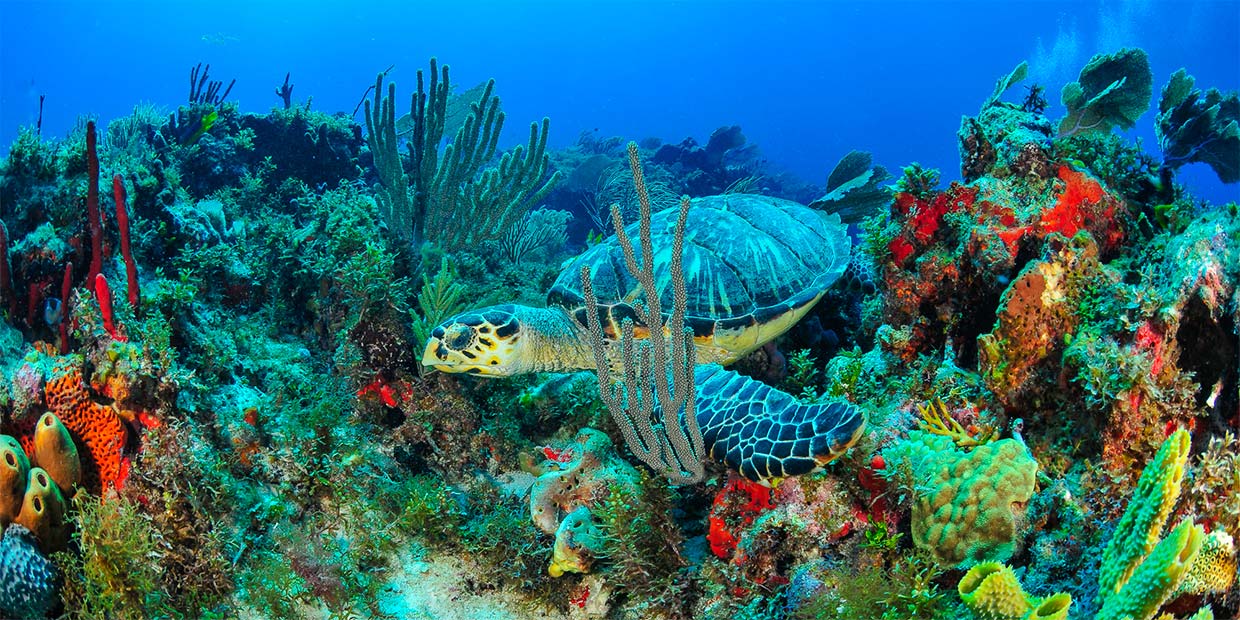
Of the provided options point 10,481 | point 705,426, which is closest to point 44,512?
point 10,481

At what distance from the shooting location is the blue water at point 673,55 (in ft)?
245

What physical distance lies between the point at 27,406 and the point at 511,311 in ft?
8.35

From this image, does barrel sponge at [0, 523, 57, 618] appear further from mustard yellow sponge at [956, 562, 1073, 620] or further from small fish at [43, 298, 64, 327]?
mustard yellow sponge at [956, 562, 1073, 620]

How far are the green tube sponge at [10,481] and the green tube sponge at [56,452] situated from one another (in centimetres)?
11

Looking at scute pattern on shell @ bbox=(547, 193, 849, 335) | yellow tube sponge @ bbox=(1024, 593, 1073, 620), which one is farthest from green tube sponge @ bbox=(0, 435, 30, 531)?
yellow tube sponge @ bbox=(1024, 593, 1073, 620)

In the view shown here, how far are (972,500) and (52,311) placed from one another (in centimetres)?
484

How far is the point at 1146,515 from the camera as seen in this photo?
1578 millimetres

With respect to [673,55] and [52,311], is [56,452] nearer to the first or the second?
[52,311]

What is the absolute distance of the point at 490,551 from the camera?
3148 mm

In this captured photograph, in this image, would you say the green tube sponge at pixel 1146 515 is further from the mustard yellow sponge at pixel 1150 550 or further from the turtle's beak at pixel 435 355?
the turtle's beak at pixel 435 355

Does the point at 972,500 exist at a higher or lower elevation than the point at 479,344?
lower

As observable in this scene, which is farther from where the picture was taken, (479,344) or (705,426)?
(479,344)

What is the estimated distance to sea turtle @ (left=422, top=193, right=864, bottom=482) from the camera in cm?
388

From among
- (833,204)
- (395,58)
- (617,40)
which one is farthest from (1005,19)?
(833,204)
